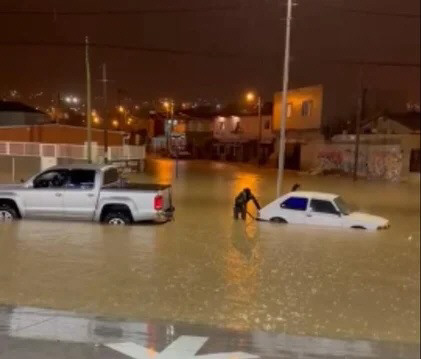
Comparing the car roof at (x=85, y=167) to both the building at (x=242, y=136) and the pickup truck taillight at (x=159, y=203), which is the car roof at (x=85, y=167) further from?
the building at (x=242, y=136)

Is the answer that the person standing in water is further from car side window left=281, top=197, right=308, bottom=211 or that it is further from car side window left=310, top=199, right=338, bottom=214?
car side window left=310, top=199, right=338, bottom=214

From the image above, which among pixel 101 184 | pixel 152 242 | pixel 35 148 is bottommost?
pixel 152 242

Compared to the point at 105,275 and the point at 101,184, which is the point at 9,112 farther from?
→ the point at 101,184

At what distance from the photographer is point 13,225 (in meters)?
5.66

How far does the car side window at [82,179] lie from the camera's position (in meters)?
6.09

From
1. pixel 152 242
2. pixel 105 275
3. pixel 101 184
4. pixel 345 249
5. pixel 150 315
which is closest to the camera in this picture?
pixel 150 315

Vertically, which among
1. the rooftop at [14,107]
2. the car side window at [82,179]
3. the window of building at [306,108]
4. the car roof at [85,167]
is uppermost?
the window of building at [306,108]

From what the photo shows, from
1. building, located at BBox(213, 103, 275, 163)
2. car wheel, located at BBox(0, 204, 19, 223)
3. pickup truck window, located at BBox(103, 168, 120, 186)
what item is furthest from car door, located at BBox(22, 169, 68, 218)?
building, located at BBox(213, 103, 275, 163)

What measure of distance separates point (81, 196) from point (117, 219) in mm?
458

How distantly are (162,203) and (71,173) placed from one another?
1.11m

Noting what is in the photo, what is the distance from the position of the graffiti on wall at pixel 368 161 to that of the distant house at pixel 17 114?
514 centimetres

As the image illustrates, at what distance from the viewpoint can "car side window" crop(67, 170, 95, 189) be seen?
6.09 meters

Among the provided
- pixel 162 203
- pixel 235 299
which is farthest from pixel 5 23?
pixel 162 203

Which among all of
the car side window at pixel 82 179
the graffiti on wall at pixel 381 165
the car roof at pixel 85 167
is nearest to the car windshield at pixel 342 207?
the car roof at pixel 85 167
